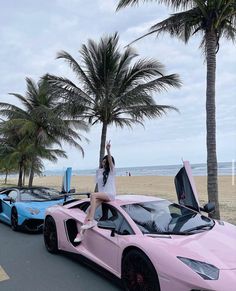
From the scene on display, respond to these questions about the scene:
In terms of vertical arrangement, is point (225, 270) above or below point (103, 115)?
below

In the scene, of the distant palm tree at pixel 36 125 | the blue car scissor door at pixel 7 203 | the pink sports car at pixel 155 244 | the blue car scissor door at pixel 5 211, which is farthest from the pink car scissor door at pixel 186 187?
the distant palm tree at pixel 36 125

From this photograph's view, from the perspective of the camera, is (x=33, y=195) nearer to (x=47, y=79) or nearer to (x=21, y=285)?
(x=21, y=285)

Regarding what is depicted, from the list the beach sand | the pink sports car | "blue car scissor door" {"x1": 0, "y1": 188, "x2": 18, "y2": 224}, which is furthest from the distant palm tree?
the pink sports car

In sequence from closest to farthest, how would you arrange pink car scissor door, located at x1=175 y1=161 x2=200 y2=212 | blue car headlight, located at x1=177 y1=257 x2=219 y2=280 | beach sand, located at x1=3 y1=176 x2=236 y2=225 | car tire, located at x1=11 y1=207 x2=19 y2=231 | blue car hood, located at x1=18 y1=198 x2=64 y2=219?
blue car headlight, located at x1=177 y1=257 x2=219 y2=280
pink car scissor door, located at x1=175 y1=161 x2=200 y2=212
blue car hood, located at x1=18 y1=198 x2=64 y2=219
car tire, located at x1=11 y1=207 x2=19 y2=231
beach sand, located at x1=3 y1=176 x2=236 y2=225

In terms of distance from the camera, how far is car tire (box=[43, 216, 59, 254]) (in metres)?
6.84

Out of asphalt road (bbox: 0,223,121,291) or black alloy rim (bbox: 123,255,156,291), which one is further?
asphalt road (bbox: 0,223,121,291)

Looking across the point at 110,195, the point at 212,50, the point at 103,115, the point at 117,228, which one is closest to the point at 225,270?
the point at 117,228

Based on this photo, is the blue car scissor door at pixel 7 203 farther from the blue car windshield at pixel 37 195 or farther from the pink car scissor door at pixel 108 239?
the pink car scissor door at pixel 108 239

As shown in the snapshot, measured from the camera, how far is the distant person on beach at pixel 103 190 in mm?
5773

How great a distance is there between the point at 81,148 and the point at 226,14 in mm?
15948

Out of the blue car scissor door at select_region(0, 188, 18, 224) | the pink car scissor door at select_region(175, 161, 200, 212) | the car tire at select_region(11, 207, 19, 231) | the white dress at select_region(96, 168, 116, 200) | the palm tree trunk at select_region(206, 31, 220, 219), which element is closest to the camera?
the white dress at select_region(96, 168, 116, 200)

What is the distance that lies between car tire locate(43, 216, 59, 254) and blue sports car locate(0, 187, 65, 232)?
179 centimetres

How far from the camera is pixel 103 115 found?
16.9 m

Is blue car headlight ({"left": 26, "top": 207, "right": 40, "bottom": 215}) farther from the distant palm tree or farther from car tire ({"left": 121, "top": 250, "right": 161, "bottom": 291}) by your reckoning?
the distant palm tree
